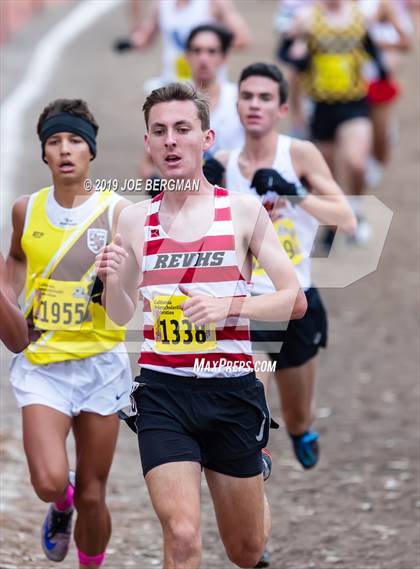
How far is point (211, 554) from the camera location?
7.49 metres

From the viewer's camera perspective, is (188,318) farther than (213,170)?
No

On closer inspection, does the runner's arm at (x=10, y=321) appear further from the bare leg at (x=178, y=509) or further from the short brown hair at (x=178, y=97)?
the short brown hair at (x=178, y=97)

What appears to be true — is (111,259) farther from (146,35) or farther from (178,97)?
(146,35)

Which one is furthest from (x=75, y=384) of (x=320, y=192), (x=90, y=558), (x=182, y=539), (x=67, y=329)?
(x=320, y=192)

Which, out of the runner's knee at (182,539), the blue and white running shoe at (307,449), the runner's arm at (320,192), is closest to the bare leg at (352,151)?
the blue and white running shoe at (307,449)

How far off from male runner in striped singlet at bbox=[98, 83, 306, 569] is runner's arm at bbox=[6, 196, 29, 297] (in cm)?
87

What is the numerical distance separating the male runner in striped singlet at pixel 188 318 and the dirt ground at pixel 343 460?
1.64 metres

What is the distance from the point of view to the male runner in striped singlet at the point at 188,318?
18.2ft

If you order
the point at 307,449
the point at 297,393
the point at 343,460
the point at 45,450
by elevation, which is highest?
the point at 45,450

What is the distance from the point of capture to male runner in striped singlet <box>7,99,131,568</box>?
6320mm

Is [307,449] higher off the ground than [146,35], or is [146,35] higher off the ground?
[146,35]

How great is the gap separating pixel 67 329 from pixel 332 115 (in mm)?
7077

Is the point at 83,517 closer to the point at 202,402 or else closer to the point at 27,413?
the point at 27,413

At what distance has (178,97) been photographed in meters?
5.66
